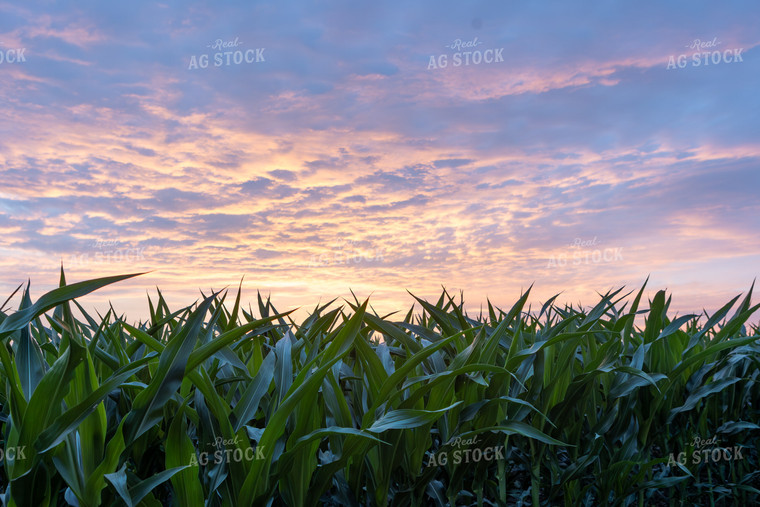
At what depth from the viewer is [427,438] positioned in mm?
1593

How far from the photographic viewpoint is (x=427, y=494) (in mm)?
1758

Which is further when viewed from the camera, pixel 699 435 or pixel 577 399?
pixel 699 435

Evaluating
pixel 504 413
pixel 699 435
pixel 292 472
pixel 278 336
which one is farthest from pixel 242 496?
pixel 699 435

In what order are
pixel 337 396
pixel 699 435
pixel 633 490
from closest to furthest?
pixel 337 396 → pixel 633 490 → pixel 699 435

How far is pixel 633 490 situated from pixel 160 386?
5.15 ft

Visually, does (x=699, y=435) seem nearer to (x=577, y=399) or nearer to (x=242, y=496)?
(x=577, y=399)

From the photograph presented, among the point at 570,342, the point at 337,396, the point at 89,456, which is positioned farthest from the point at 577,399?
the point at 89,456

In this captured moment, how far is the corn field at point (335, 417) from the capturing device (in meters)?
1.33

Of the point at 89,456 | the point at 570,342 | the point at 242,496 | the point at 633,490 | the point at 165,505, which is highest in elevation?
the point at 570,342

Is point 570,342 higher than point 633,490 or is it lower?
higher

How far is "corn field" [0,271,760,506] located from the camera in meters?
1.33

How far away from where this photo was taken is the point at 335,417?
157cm

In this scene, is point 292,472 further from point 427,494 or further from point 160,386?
point 427,494

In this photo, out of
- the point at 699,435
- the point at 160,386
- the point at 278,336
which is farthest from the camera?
the point at 278,336
